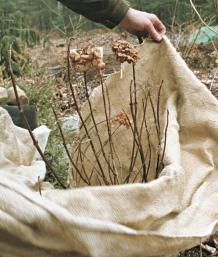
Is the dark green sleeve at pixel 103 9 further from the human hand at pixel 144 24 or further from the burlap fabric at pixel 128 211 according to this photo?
the burlap fabric at pixel 128 211

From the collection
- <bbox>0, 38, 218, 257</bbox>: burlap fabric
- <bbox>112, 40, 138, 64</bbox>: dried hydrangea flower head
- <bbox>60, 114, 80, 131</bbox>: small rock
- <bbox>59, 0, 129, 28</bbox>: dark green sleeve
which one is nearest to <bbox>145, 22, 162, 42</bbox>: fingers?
<bbox>59, 0, 129, 28</bbox>: dark green sleeve

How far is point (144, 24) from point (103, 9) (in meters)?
0.20

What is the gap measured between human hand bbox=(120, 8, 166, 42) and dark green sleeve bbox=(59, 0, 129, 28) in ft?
0.08

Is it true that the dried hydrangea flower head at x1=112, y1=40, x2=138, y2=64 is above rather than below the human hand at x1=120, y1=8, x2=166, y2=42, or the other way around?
above

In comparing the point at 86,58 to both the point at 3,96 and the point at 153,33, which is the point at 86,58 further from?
the point at 3,96

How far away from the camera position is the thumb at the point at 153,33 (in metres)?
1.95

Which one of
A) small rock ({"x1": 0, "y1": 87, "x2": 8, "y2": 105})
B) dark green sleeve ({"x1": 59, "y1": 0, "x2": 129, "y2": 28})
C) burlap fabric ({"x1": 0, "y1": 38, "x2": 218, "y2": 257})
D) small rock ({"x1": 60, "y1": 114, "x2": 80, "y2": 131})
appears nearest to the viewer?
burlap fabric ({"x1": 0, "y1": 38, "x2": 218, "y2": 257})

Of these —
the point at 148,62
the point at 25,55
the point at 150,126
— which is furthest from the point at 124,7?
the point at 25,55

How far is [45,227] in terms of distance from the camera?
3.77ft

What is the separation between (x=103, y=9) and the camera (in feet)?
6.93

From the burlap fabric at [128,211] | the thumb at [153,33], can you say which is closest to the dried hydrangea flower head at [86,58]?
the burlap fabric at [128,211]

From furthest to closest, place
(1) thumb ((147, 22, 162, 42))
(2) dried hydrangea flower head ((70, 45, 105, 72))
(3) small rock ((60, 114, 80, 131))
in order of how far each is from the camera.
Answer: (3) small rock ((60, 114, 80, 131)), (1) thumb ((147, 22, 162, 42)), (2) dried hydrangea flower head ((70, 45, 105, 72))

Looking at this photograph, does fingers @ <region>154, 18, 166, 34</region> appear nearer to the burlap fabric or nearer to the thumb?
the thumb

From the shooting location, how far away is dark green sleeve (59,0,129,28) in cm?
206
